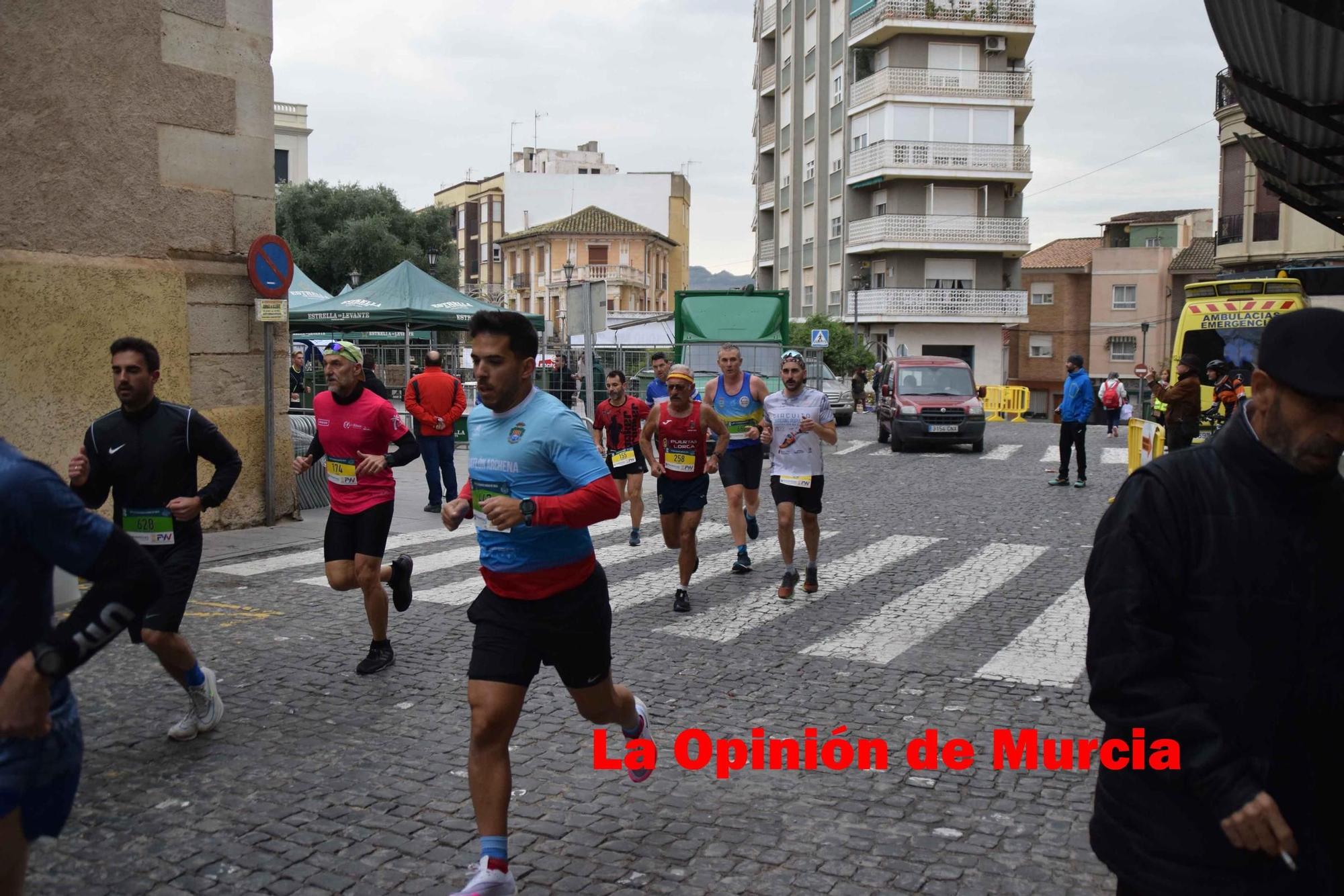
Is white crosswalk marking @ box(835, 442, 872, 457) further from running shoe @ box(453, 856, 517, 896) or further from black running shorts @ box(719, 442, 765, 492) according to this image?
running shoe @ box(453, 856, 517, 896)

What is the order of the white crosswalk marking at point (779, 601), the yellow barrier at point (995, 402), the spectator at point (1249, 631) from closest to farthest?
1. the spectator at point (1249, 631)
2. the white crosswalk marking at point (779, 601)
3. the yellow barrier at point (995, 402)

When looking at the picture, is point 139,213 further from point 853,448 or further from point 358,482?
point 853,448

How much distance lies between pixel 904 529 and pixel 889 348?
39.9 metres

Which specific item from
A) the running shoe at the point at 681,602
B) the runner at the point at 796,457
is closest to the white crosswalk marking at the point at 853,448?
the runner at the point at 796,457

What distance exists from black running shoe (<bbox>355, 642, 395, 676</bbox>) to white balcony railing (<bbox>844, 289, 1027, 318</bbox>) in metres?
46.1

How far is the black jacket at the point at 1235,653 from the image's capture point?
2.31 meters

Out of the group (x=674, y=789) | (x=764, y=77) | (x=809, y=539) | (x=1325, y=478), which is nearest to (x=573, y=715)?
(x=674, y=789)

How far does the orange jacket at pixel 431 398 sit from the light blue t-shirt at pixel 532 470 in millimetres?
9181

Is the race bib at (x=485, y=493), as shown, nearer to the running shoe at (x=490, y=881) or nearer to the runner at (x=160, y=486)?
the running shoe at (x=490, y=881)

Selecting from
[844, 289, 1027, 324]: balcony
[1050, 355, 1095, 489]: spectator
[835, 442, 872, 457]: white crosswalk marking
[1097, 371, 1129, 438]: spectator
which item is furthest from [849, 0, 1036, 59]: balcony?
[1050, 355, 1095, 489]: spectator

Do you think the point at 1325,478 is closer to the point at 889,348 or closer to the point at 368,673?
the point at 368,673

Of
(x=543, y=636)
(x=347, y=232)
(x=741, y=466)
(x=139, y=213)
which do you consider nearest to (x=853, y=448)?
(x=741, y=466)

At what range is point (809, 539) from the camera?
914 centimetres

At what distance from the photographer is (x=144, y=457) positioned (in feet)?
17.7
